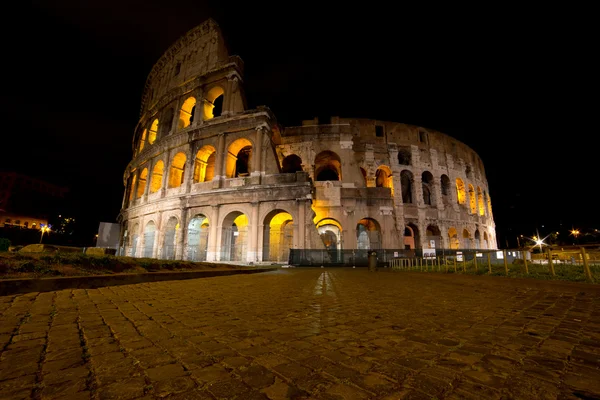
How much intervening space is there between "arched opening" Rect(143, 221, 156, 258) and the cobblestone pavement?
69.1 ft

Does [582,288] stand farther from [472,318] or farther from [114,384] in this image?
[114,384]

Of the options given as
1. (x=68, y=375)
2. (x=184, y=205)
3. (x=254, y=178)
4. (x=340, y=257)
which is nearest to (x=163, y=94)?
(x=184, y=205)

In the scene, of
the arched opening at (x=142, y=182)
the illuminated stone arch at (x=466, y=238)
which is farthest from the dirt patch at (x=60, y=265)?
the illuminated stone arch at (x=466, y=238)

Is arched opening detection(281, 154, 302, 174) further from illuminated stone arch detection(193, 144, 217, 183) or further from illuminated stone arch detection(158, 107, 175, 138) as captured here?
illuminated stone arch detection(158, 107, 175, 138)

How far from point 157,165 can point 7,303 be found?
890 inches

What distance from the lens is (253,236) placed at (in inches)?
678

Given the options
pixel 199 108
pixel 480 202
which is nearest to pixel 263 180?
pixel 199 108

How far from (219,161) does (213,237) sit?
5722 mm

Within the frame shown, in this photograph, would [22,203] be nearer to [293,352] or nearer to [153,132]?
[153,132]

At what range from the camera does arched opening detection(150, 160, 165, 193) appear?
76.5 ft

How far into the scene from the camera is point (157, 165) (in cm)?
2338

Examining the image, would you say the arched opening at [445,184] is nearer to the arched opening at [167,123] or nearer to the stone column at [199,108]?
the stone column at [199,108]

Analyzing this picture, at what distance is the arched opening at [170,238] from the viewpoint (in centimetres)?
2016

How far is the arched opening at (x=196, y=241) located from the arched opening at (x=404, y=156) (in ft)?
65.0
